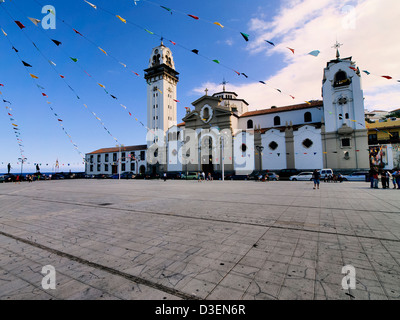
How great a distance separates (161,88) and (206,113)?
12.4m

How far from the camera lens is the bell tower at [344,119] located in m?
28.5

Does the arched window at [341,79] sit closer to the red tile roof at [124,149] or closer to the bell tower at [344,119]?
the bell tower at [344,119]

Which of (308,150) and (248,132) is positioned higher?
→ (248,132)

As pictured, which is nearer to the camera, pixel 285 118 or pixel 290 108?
pixel 290 108

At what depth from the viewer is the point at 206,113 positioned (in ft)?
138

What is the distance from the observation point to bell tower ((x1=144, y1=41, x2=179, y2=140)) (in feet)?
146

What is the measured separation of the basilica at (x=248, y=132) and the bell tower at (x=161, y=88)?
215 millimetres

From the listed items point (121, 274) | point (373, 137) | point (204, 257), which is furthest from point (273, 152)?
point (121, 274)

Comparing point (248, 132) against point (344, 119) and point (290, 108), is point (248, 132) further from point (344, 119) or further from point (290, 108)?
point (344, 119)

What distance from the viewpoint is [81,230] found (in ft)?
16.4

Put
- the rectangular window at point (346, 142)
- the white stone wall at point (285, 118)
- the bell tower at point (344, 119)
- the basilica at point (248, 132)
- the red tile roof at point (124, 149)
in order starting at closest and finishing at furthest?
the bell tower at point (344, 119) → the rectangular window at point (346, 142) → the basilica at point (248, 132) → the white stone wall at point (285, 118) → the red tile roof at point (124, 149)

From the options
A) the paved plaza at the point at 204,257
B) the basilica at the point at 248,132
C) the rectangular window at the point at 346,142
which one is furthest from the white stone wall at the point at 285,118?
the paved plaza at the point at 204,257

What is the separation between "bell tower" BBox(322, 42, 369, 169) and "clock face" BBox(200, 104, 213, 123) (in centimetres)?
2101
